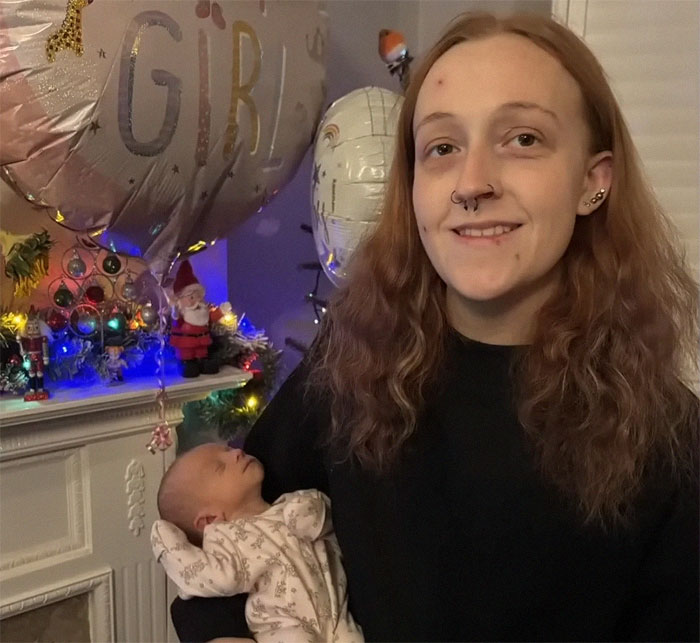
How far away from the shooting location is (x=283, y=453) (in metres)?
1.16

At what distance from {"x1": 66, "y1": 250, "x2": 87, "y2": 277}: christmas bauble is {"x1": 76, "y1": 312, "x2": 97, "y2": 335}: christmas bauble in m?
0.12

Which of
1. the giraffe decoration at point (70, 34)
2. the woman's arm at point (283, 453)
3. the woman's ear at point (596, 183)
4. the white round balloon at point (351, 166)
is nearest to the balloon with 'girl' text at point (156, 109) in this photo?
the giraffe decoration at point (70, 34)

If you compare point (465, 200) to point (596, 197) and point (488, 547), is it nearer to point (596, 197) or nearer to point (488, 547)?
point (596, 197)

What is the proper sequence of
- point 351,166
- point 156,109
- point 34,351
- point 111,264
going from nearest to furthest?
1. point 156,109
2. point 351,166
3. point 34,351
4. point 111,264

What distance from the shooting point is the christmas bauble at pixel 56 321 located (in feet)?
5.37

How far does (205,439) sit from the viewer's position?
83.6 inches

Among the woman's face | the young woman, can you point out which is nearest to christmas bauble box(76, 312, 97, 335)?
the young woman

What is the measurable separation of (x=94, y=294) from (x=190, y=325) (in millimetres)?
250

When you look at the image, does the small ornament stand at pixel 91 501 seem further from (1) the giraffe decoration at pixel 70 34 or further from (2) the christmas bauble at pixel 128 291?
(1) the giraffe decoration at pixel 70 34

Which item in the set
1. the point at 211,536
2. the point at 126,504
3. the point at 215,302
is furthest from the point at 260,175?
the point at 126,504

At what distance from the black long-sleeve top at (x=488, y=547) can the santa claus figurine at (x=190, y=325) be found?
885 millimetres

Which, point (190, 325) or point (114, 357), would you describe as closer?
point (114, 357)

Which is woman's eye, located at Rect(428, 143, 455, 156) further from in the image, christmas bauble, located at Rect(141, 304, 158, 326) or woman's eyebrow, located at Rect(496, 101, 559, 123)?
christmas bauble, located at Rect(141, 304, 158, 326)

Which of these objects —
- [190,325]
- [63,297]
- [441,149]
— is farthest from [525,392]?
[63,297]
